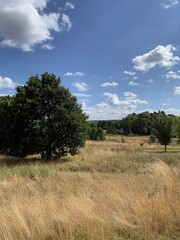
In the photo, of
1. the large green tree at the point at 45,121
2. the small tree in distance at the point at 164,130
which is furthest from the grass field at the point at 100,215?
the small tree in distance at the point at 164,130

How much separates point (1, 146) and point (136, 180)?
19.9m

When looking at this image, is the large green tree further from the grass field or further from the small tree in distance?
the small tree in distance

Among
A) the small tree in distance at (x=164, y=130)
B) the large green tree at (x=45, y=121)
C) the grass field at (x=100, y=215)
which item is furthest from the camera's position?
the small tree in distance at (x=164, y=130)

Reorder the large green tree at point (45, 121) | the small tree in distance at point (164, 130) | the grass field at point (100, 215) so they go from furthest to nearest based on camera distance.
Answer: the small tree in distance at point (164, 130), the large green tree at point (45, 121), the grass field at point (100, 215)

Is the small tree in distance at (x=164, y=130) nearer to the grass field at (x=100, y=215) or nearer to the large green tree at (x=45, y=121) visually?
the large green tree at (x=45, y=121)

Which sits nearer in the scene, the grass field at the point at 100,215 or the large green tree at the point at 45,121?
the grass field at the point at 100,215

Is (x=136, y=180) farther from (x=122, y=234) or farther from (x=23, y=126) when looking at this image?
(x=23, y=126)

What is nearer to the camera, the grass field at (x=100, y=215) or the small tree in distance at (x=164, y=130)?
the grass field at (x=100, y=215)

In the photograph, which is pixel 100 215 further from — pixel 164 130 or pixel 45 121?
pixel 164 130

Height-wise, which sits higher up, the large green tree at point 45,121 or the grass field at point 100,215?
the large green tree at point 45,121

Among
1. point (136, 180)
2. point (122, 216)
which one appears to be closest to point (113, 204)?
A: point (122, 216)

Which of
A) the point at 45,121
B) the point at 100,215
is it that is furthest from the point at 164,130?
the point at 100,215

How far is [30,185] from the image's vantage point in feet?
27.5

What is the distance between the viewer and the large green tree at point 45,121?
22.3 metres
